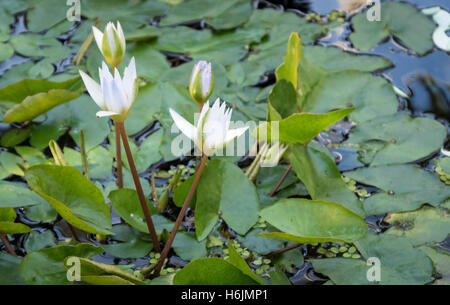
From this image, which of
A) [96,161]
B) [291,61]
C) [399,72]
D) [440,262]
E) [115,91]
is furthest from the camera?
[399,72]

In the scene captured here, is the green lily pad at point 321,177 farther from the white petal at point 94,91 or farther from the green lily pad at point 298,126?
the white petal at point 94,91

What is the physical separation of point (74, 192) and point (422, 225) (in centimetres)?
103

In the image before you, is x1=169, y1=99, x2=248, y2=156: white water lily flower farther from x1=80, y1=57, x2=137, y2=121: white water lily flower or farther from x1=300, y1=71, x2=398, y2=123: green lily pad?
x1=300, y1=71, x2=398, y2=123: green lily pad

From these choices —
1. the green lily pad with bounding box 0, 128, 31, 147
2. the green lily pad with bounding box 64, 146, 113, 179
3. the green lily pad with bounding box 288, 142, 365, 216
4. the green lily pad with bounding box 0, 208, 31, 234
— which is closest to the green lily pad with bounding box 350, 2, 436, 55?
the green lily pad with bounding box 288, 142, 365, 216

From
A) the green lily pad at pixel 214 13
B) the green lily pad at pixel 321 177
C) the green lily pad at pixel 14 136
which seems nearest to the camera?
the green lily pad at pixel 321 177

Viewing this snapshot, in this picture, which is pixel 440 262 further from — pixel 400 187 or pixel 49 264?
pixel 49 264

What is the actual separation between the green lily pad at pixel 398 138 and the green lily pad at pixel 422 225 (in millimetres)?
244

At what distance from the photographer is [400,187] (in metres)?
1.67

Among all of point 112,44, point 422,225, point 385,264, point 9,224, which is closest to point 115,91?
point 112,44

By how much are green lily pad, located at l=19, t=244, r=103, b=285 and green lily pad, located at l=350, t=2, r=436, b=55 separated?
156cm

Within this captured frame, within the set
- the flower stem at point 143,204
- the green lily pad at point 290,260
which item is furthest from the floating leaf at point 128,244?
the green lily pad at point 290,260

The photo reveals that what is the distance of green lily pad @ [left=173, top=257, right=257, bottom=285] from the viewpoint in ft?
4.02

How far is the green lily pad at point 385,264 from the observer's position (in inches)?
53.6

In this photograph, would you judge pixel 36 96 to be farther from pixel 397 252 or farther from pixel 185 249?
pixel 397 252
